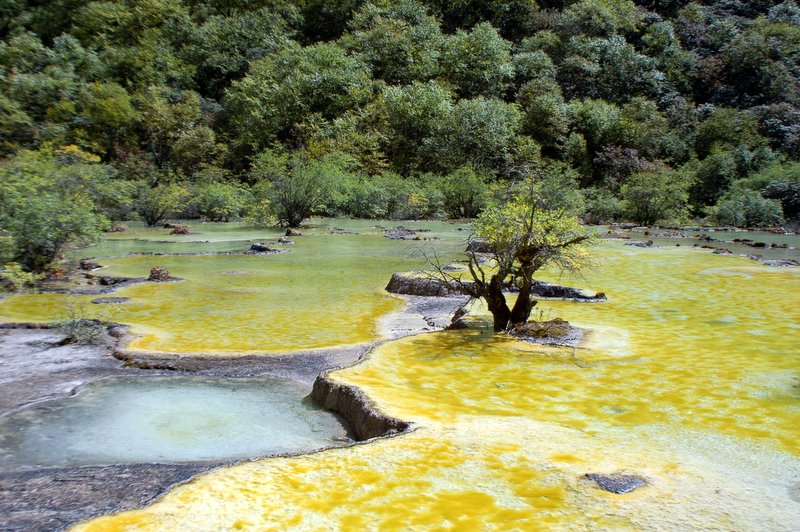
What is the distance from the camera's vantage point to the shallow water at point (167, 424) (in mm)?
5531

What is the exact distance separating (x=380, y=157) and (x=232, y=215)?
13237 mm

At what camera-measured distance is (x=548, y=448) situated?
16.7 feet

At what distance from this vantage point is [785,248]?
23.0m

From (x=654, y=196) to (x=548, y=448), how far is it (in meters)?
33.5

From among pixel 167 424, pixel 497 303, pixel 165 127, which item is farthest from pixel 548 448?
pixel 165 127

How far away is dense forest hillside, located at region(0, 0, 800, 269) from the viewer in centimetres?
3744

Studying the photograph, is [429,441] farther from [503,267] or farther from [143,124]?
[143,124]

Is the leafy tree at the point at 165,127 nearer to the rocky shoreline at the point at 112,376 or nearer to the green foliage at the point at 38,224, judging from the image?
the green foliage at the point at 38,224

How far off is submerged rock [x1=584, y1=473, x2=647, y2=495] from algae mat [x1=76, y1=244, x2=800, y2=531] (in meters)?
0.07

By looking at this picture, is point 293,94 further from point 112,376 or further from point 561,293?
point 112,376

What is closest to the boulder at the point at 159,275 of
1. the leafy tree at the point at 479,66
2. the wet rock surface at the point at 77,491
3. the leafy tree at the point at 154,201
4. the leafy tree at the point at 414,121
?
the wet rock surface at the point at 77,491

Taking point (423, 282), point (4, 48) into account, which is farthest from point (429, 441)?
point (4, 48)

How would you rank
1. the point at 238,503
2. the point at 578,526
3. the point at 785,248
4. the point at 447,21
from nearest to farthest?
1. the point at 578,526
2. the point at 238,503
3. the point at 785,248
4. the point at 447,21

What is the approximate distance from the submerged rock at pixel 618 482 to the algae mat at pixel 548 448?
0.23ft
